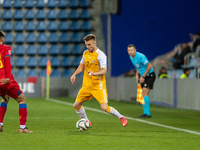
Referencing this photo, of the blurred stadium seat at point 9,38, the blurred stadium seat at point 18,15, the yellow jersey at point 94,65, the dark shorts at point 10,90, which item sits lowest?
the dark shorts at point 10,90

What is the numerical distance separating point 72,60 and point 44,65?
1.69 m

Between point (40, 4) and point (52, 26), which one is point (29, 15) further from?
point (52, 26)

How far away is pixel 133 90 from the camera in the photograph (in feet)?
60.3

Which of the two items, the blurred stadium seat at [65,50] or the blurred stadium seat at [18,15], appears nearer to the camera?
the blurred stadium seat at [65,50]

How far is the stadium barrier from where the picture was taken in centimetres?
1395

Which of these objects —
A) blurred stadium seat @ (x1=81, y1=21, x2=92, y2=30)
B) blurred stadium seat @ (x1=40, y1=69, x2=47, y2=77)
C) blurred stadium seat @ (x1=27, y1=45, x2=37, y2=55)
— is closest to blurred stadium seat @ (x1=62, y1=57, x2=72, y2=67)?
blurred stadium seat @ (x1=40, y1=69, x2=47, y2=77)

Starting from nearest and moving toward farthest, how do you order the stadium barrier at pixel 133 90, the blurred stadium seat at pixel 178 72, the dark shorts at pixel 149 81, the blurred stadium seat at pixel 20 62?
the dark shorts at pixel 149 81 → the stadium barrier at pixel 133 90 → the blurred stadium seat at pixel 178 72 → the blurred stadium seat at pixel 20 62

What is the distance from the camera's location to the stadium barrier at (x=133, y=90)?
13.9 meters

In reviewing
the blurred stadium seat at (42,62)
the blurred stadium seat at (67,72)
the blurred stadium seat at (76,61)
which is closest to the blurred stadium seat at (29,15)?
the blurred stadium seat at (42,62)

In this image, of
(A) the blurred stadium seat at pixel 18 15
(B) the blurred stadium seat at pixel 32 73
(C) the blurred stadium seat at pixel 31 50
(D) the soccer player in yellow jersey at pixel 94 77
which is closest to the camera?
(D) the soccer player in yellow jersey at pixel 94 77

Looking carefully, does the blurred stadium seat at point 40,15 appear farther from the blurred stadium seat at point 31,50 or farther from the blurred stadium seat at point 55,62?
the blurred stadium seat at point 55,62

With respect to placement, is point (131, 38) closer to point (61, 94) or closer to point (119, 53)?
point (119, 53)

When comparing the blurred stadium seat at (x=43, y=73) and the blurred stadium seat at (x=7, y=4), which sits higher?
the blurred stadium seat at (x=7, y=4)

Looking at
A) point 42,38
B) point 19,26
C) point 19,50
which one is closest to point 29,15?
point 19,26
